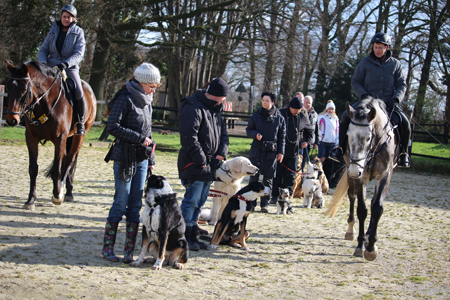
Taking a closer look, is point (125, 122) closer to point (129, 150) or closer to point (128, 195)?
point (129, 150)

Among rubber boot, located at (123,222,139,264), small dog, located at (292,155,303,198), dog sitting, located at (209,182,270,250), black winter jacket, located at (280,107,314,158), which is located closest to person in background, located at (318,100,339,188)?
small dog, located at (292,155,303,198)

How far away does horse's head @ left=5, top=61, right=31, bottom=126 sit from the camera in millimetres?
6359

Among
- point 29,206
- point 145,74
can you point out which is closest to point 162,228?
point 145,74

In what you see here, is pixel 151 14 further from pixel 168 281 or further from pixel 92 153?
pixel 168 281

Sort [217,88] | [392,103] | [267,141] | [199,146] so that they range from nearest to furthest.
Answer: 1. [199,146]
2. [217,88]
3. [392,103]
4. [267,141]

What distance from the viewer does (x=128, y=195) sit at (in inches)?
198

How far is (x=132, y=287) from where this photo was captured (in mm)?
4223

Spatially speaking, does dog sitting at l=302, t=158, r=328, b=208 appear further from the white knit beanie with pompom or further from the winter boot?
the white knit beanie with pompom

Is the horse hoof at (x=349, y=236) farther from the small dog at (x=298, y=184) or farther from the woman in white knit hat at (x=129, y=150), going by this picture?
the woman in white knit hat at (x=129, y=150)

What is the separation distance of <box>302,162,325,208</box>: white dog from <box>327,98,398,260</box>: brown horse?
2670 mm

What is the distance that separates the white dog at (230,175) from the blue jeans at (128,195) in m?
2.09

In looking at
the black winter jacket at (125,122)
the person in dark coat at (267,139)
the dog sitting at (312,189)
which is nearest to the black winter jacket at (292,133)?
the dog sitting at (312,189)

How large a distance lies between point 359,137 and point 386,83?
176cm

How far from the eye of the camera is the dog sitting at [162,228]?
15.8 ft
